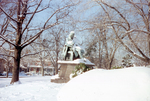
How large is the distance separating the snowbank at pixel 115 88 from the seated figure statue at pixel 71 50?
6360mm

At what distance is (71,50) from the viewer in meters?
9.78

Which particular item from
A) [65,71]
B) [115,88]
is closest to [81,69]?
[65,71]

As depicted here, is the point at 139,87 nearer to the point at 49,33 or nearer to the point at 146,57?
Result: the point at 146,57

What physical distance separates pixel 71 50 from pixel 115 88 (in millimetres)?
7344

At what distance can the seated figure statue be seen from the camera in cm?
956

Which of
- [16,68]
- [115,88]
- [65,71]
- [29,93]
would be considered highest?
[16,68]

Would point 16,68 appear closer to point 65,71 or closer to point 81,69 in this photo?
point 65,71

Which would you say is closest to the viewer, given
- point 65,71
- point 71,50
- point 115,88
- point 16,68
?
point 115,88

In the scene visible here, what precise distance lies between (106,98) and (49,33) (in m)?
21.9

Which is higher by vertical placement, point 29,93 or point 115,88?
point 115,88

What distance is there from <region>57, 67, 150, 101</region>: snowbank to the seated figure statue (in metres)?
6.36

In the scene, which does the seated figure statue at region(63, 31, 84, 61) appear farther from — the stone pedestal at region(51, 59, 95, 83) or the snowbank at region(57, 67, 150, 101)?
the snowbank at region(57, 67, 150, 101)

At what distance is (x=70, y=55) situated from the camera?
9.76 metres

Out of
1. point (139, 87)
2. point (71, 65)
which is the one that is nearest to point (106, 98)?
point (139, 87)
